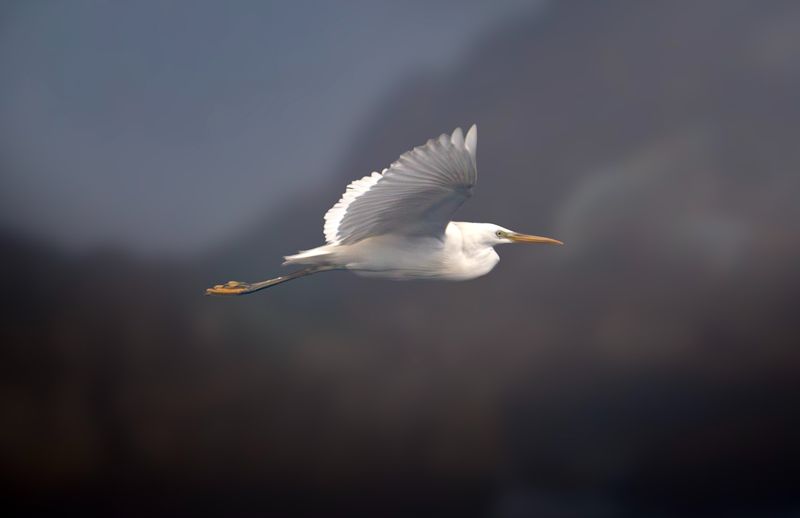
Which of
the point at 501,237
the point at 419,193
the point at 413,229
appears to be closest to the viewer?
the point at 419,193

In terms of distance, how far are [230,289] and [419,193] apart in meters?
1.06

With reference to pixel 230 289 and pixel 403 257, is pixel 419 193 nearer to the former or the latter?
pixel 403 257

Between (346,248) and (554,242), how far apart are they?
33.8 inches

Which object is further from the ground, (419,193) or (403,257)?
(419,193)

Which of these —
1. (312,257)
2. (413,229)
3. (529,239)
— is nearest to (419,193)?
(413,229)

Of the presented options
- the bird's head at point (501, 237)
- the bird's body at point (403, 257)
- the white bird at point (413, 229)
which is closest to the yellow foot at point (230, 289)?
the white bird at point (413, 229)

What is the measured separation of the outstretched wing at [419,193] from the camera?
2.13 metres

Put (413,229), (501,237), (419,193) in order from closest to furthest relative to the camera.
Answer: (419,193), (413,229), (501,237)

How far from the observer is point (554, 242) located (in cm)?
301

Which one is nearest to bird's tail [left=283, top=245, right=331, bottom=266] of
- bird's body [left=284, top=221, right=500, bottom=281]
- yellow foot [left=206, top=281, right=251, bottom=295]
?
bird's body [left=284, top=221, right=500, bottom=281]

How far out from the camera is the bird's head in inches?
113

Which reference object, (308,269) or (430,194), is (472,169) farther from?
(308,269)

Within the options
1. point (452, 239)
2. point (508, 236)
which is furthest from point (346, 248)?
point (508, 236)

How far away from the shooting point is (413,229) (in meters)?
2.63
